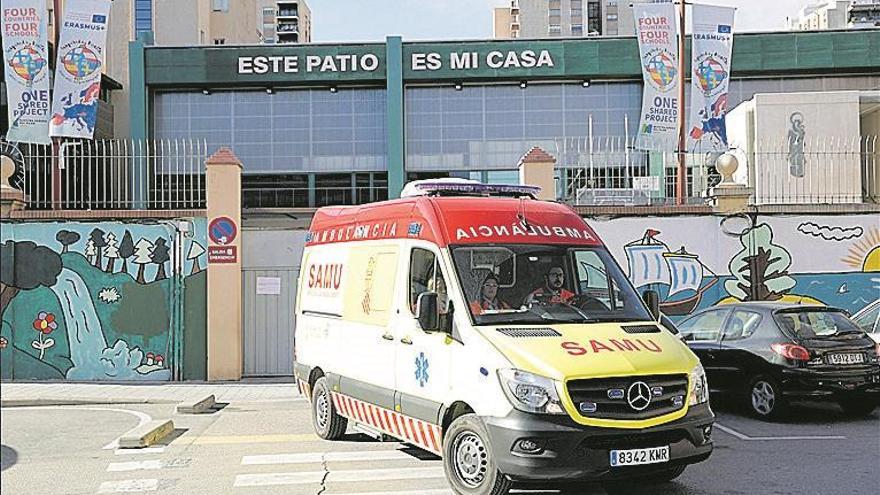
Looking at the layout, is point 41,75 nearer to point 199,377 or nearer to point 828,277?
point 199,377

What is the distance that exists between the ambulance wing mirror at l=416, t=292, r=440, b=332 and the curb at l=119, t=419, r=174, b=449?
430cm

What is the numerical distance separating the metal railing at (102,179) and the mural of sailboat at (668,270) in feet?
25.6

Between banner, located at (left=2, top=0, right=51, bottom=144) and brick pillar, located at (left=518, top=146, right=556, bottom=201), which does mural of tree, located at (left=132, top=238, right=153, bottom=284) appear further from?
brick pillar, located at (left=518, top=146, right=556, bottom=201)

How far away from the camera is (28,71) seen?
716 inches

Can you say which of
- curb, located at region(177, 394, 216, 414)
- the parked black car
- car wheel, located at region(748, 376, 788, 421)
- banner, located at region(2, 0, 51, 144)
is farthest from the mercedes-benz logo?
banner, located at region(2, 0, 51, 144)

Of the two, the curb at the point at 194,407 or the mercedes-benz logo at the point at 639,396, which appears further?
the curb at the point at 194,407

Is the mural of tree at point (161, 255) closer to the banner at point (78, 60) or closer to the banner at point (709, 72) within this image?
the banner at point (78, 60)

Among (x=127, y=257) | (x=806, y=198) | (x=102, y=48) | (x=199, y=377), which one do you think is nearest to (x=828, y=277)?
(x=806, y=198)

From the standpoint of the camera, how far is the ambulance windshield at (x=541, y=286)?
8.39 meters

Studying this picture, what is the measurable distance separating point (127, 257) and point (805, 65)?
2519 cm

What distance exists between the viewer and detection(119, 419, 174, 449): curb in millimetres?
10836

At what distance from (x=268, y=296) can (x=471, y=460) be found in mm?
10079

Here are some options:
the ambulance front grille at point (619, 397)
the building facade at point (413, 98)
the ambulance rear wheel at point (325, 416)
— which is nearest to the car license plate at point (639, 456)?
the ambulance front grille at point (619, 397)

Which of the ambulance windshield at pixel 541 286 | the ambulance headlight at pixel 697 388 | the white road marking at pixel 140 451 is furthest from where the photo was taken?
the white road marking at pixel 140 451
